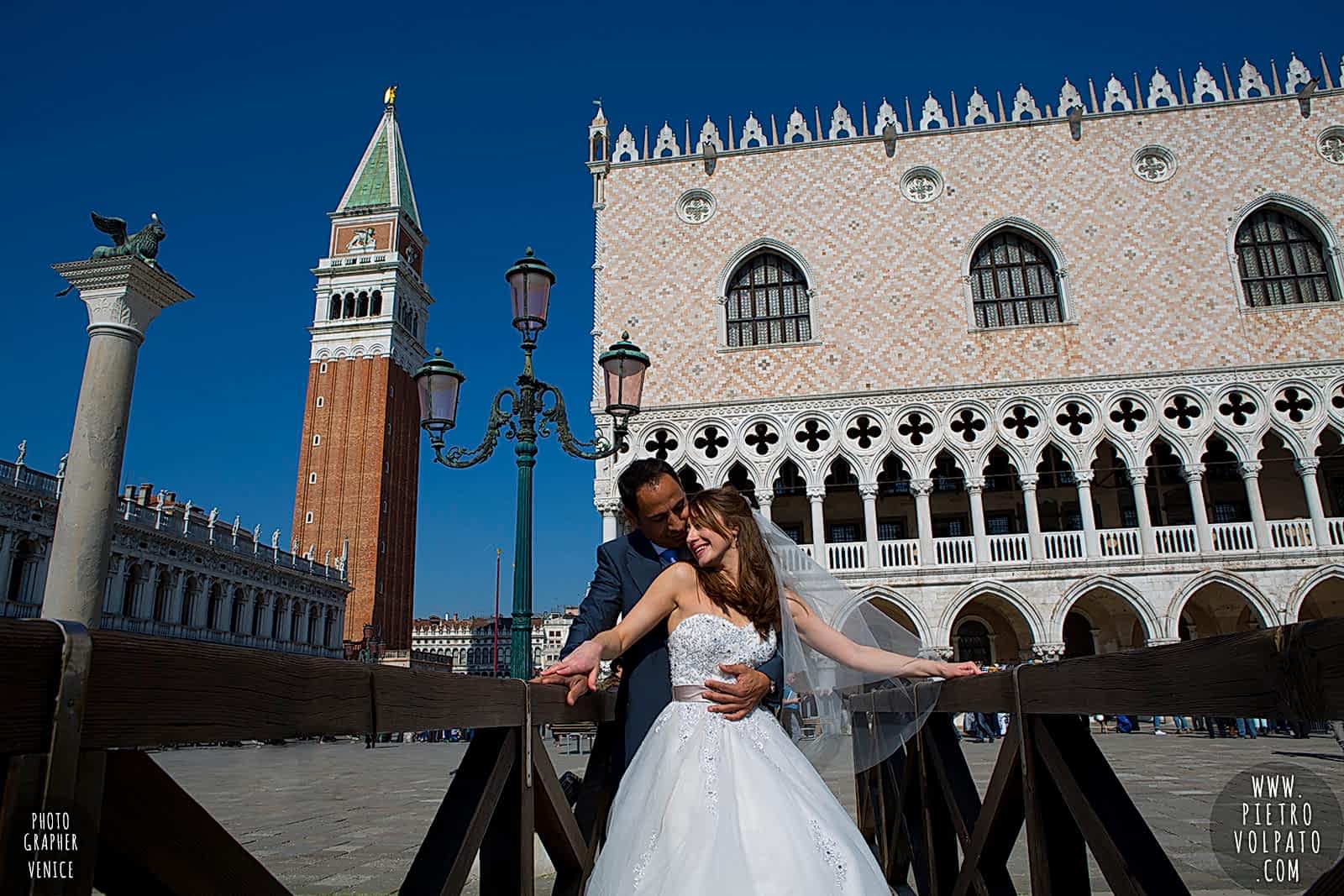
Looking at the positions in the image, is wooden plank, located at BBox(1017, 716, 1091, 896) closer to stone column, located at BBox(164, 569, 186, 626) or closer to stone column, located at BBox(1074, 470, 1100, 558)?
stone column, located at BBox(1074, 470, 1100, 558)

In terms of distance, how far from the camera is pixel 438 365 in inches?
288

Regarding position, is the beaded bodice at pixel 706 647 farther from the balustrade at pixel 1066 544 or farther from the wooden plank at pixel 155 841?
the balustrade at pixel 1066 544

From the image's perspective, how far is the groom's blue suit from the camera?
2623 mm

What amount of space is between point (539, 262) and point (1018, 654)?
46.3ft

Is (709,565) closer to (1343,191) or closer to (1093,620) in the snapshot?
(1093,620)

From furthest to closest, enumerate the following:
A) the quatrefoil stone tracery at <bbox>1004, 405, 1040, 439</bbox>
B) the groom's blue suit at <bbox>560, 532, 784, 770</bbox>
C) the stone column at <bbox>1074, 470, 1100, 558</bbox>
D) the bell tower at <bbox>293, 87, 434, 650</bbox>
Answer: the bell tower at <bbox>293, 87, 434, 650</bbox>
the quatrefoil stone tracery at <bbox>1004, 405, 1040, 439</bbox>
the stone column at <bbox>1074, 470, 1100, 558</bbox>
the groom's blue suit at <bbox>560, 532, 784, 770</bbox>

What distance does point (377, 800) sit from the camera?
805cm

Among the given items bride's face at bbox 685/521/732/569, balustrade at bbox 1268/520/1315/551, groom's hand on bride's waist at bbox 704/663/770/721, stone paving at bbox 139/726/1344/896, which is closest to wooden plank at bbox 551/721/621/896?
groom's hand on bride's waist at bbox 704/663/770/721

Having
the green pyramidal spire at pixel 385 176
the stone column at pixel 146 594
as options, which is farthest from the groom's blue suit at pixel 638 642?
the green pyramidal spire at pixel 385 176

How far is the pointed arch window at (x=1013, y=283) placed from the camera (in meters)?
17.6

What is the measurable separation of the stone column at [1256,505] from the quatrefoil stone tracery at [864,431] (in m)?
6.47

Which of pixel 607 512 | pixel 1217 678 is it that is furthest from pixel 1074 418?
pixel 1217 678

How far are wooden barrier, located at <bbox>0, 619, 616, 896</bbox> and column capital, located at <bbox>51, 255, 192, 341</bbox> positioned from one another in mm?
8213

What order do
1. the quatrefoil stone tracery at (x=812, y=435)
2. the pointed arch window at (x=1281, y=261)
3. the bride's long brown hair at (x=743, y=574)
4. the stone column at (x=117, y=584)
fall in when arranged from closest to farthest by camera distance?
1. the bride's long brown hair at (x=743, y=574)
2. the pointed arch window at (x=1281, y=261)
3. the quatrefoil stone tracery at (x=812, y=435)
4. the stone column at (x=117, y=584)
